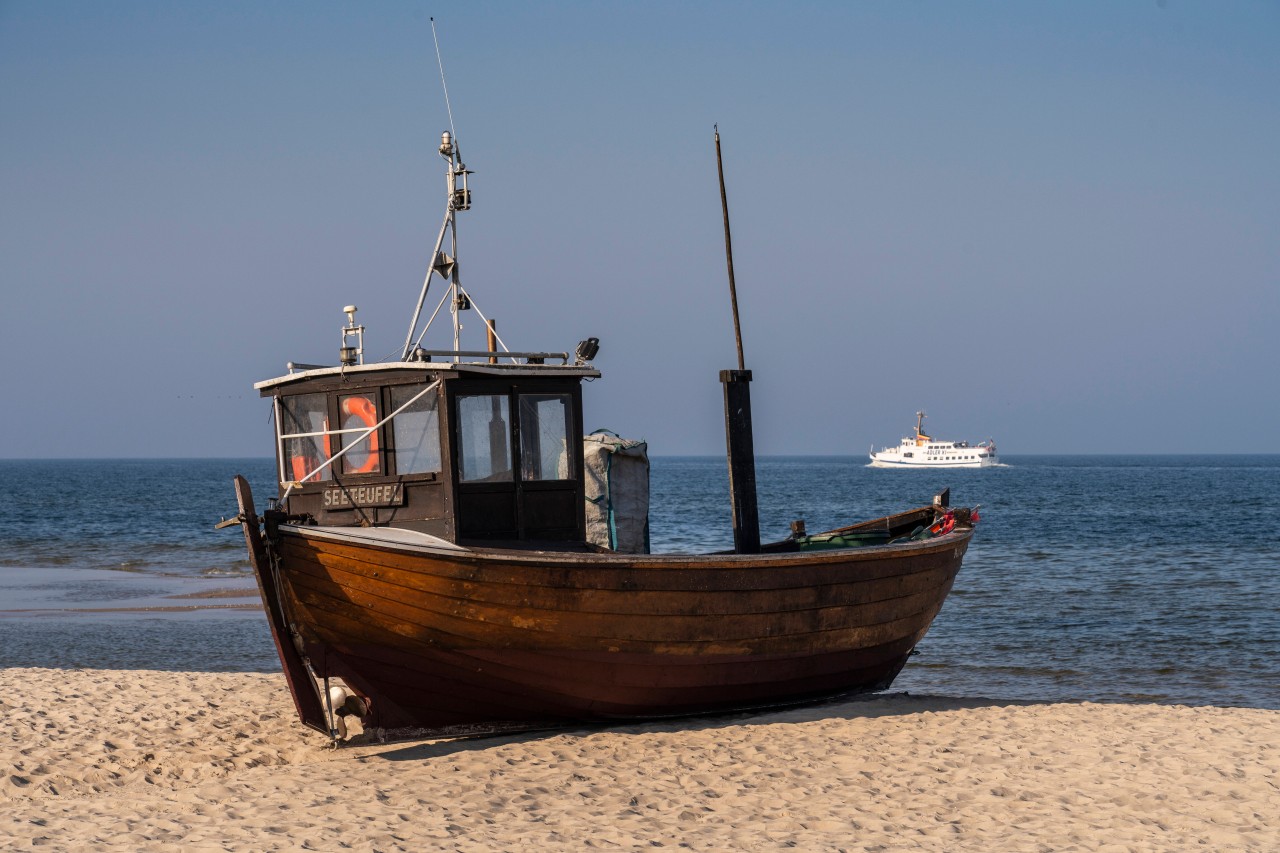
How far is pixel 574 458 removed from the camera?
392 inches

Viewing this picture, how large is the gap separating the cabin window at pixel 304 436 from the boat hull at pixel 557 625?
132cm

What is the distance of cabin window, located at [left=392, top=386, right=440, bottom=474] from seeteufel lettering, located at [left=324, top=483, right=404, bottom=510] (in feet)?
0.54

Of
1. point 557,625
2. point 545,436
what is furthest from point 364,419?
point 557,625

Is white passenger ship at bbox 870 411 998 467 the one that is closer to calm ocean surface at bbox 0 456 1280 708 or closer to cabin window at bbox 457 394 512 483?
calm ocean surface at bbox 0 456 1280 708

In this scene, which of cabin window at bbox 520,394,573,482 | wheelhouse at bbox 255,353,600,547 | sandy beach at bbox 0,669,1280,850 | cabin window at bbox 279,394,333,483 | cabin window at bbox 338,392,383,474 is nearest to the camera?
sandy beach at bbox 0,669,1280,850

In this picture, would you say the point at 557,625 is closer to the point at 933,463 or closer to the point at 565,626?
the point at 565,626

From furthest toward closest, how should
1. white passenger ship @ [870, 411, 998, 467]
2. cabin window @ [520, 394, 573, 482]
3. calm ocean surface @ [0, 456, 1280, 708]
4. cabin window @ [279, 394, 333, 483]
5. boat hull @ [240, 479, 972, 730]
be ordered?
white passenger ship @ [870, 411, 998, 467] < calm ocean surface @ [0, 456, 1280, 708] < cabin window @ [279, 394, 333, 483] < cabin window @ [520, 394, 573, 482] < boat hull @ [240, 479, 972, 730]

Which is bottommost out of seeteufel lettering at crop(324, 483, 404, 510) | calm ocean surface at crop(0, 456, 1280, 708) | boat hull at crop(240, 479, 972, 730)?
calm ocean surface at crop(0, 456, 1280, 708)

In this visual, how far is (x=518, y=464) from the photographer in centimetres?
962

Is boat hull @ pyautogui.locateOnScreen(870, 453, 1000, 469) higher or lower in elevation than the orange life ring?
lower

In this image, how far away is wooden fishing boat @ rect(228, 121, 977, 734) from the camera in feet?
28.8

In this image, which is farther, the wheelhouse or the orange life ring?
the orange life ring

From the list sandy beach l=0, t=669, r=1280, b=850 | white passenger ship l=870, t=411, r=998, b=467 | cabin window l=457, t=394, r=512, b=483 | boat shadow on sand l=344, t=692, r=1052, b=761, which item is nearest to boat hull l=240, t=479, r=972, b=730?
boat shadow on sand l=344, t=692, r=1052, b=761

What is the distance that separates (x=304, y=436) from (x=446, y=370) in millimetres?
1540
